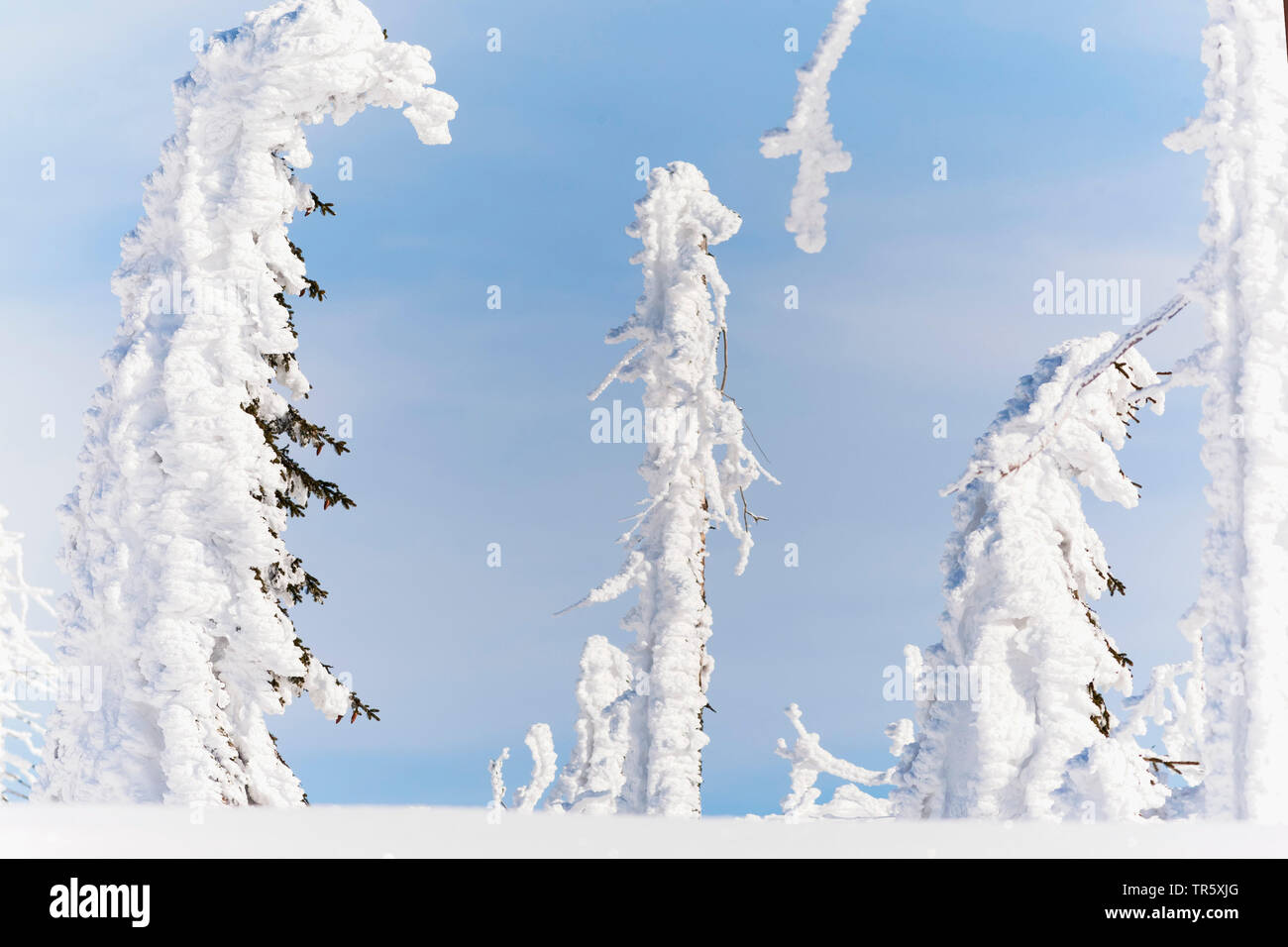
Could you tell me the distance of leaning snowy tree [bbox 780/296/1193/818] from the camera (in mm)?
10836

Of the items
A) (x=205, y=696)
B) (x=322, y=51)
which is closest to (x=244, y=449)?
(x=205, y=696)

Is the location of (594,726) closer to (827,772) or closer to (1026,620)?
(827,772)

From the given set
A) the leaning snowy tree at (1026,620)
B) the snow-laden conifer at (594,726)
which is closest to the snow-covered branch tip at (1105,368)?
the leaning snowy tree at (1026,620)

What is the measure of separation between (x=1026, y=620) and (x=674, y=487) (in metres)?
5.88

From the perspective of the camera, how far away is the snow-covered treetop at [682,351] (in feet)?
52.2

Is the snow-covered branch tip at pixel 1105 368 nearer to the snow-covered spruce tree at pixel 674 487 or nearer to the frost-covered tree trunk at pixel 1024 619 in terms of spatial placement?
the frost-covered tree trunk at pixel 1024 619

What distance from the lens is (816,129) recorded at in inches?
326

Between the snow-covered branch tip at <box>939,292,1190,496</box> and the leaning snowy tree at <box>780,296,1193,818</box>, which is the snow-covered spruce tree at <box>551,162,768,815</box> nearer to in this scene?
the leaning snowy tree at <box>780,296,1193,818</box>

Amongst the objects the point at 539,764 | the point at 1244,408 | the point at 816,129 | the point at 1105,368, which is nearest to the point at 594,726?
the point at 539,764

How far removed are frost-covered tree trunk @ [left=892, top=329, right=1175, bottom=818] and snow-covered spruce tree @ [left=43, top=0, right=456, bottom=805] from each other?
5.38m

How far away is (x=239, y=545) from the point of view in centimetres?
1046
